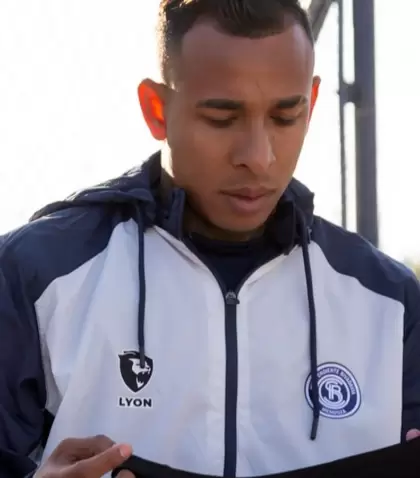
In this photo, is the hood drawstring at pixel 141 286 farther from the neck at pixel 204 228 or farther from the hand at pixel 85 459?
the hand at pixel 85 459

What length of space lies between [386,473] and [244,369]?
30cm

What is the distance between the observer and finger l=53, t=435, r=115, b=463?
1296 mm

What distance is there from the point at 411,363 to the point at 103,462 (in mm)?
622

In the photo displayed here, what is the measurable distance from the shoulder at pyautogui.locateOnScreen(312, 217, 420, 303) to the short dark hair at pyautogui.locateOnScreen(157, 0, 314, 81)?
0.32 metres

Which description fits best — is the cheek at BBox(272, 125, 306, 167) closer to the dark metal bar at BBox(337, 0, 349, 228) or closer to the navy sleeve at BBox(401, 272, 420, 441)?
the navy sleeve at BBox(401, 272, 420, 441)

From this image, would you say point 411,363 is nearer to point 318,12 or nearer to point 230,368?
point 230,368

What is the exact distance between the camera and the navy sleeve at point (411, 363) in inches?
65.1

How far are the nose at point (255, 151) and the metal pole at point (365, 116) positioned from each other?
2.72ft

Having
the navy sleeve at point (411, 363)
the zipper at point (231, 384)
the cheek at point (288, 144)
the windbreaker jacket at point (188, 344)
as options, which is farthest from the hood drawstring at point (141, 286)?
the navy sleeve at point (411, 363)

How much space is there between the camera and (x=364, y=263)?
1709mm

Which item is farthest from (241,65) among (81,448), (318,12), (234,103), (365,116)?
(318,12)

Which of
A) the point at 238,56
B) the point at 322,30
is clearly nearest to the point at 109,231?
the point at 238,56

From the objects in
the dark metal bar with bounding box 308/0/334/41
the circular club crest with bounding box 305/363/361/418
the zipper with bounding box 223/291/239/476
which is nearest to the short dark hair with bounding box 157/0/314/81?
the zipper with bounding box 223/291/239/476

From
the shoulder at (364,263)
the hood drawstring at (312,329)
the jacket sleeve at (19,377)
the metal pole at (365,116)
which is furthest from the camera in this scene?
the metal pole at (365,116)
